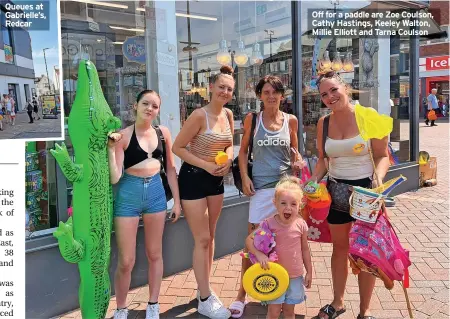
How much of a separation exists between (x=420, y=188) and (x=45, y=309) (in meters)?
6.38

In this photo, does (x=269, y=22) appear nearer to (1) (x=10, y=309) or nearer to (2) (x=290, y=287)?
(2) (x=290, y=287)

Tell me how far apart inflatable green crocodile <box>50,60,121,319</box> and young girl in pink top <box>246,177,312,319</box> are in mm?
926

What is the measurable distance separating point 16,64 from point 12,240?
1.74m

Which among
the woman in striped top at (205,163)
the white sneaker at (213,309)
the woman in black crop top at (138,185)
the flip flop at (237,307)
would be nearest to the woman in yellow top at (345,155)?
the woman in striped top at (205,163)

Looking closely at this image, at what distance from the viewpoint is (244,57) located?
19.2 feet

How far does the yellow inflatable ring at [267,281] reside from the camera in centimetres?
247

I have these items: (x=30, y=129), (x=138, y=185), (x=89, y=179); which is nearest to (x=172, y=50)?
(x=30, y=129)

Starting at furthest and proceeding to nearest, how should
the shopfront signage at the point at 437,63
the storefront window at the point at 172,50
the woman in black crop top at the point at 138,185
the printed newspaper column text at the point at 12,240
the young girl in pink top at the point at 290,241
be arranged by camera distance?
the shopfront signage at the point at 437,63 < the storefront window at the point at 172,50 < the woman in black crop top at the point at 138,185 < the young girl in pink top at the point at 290,241 < the printed newspaper column text at the point at 12,240

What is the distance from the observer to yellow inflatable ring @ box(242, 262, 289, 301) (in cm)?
247

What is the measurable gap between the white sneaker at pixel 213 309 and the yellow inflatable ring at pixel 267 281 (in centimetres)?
78

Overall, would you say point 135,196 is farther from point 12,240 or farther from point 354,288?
point 354,288

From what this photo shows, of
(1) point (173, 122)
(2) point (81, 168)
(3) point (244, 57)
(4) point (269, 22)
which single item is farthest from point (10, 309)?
(4) point (269, 22)

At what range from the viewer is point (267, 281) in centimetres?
248

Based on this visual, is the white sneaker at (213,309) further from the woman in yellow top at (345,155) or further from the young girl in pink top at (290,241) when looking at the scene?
the woman in yellow top at (345,155)
